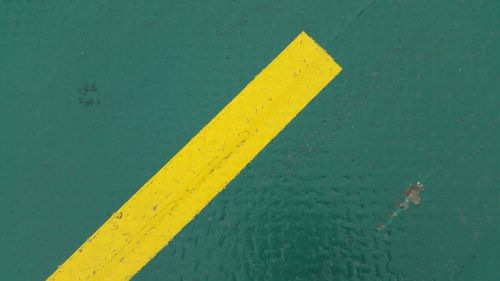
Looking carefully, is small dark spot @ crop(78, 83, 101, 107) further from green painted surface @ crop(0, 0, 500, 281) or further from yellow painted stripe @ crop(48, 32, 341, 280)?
yellow painted stripe @ crop(48, 32, 341, 280)

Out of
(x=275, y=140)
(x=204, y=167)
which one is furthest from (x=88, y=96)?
(x=275, y=140)

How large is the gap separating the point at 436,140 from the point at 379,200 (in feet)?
1.03

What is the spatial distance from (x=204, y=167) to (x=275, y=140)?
298 mm

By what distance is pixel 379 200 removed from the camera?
5.75 feet

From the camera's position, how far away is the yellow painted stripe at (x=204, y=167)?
70.9 inches

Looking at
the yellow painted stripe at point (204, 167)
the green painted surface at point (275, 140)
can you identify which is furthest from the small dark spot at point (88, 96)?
the yellow painted stripe at point (204, 167)

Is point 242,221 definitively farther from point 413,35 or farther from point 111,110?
point 413,35

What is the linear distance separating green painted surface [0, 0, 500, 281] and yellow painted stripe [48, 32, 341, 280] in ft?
0.13

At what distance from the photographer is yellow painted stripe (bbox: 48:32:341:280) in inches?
70.9

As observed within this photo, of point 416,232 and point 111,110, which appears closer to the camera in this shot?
point 416,232

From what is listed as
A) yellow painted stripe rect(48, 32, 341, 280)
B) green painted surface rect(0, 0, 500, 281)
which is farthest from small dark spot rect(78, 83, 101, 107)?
yellow painted stripe rect(48, 32, 341, 280)

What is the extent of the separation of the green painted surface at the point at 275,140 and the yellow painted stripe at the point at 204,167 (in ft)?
0.13

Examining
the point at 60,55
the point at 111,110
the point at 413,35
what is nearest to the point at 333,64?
the point at 413,35

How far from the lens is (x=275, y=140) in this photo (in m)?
1.83
